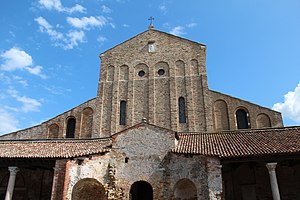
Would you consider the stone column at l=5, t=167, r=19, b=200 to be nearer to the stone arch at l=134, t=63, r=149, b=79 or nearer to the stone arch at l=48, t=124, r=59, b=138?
the stone arch at l=48, t=124, r=59, b=138

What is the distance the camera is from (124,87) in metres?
22.7

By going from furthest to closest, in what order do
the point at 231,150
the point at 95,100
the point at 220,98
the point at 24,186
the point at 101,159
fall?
the point at 95,100 < the point at 220,98 < the point at 24,186 < the point at 101,159 < the point at 231,150

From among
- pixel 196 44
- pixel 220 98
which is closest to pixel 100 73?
pixel 196 44

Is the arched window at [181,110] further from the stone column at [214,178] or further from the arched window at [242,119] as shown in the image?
the stone column at [214,178]

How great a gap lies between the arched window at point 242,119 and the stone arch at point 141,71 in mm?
7695

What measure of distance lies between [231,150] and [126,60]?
42.5 ft

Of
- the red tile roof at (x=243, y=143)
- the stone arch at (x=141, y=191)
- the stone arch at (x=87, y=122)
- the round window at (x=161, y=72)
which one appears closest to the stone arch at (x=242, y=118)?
the red tile roof at (x=243, y=143)

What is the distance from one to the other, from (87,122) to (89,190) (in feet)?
25.0

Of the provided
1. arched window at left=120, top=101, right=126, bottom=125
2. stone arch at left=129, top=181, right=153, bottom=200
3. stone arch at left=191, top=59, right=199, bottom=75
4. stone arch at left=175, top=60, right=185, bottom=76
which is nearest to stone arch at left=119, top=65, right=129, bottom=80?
arched window at left=120, top=101, right=126, bottom=125

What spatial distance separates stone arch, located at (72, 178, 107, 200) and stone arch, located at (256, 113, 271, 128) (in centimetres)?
1159

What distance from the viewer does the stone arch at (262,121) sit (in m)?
19.6

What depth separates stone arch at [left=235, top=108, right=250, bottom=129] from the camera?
20.1 meters

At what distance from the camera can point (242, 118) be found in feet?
66.7

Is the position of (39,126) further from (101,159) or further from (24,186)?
(101,159)
